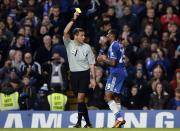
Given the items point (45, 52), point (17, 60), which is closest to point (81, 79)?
point (17, 60)

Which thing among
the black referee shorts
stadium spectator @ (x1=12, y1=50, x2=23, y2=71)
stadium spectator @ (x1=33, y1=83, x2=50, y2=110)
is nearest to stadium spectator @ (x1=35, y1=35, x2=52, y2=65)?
stadium spectator @ (x1=12, y1=50, x2=23, y2=71)

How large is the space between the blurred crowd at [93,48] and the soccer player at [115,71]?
2428 millimetres

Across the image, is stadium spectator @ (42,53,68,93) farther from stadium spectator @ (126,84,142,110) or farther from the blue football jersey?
the blue football jersey

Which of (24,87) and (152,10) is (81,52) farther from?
(152,10)

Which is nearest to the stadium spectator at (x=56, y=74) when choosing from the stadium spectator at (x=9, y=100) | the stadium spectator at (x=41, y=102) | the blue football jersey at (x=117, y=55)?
the stadium spectator at (x=41, y=102)

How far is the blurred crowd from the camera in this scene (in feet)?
60.8

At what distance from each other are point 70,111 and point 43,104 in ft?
3.17

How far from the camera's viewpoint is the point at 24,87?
18.9 metres

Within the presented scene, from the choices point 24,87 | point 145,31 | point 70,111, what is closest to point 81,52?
point 70,111

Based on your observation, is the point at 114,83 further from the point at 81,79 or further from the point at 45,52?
the point at 45,52

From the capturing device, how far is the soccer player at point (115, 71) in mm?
15117

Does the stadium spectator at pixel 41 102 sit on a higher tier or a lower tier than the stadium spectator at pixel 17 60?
lower

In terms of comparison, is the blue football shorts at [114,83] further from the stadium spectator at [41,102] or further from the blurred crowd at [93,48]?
the stadium spectator at [41,102]

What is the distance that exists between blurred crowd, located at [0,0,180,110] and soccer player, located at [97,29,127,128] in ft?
7.97
